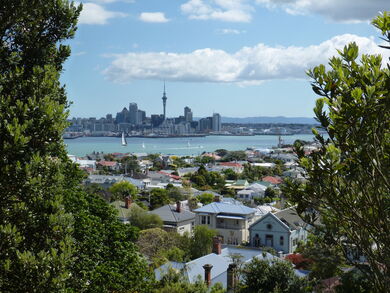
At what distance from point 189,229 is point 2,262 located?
2892 centimetres

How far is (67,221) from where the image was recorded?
18.4ft

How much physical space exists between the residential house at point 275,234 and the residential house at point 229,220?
2.80m

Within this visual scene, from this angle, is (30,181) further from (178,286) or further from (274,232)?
(274,232)

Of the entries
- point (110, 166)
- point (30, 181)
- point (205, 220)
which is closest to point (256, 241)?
point (205, 220)

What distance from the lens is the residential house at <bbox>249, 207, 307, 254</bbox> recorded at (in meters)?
28.5

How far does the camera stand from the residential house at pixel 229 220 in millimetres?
32344

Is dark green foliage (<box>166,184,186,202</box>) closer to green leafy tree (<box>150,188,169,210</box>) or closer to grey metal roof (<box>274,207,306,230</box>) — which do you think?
green leafy tree (<box>150,188,169,210</box>)

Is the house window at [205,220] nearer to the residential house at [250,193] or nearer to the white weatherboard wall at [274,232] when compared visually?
the white weatherboard wall at [274,232]

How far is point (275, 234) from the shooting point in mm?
28812

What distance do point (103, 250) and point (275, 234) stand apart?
59.9 ft

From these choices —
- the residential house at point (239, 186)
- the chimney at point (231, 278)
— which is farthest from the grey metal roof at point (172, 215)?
the residential house at point (239, 186)

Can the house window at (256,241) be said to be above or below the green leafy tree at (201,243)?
below

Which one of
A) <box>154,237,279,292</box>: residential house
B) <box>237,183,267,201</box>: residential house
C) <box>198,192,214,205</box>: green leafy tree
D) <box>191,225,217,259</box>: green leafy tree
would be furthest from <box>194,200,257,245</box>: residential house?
<box>237,183,267,201</box>: residential house

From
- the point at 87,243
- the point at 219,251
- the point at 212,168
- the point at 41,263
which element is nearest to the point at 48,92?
the point at 41,263
